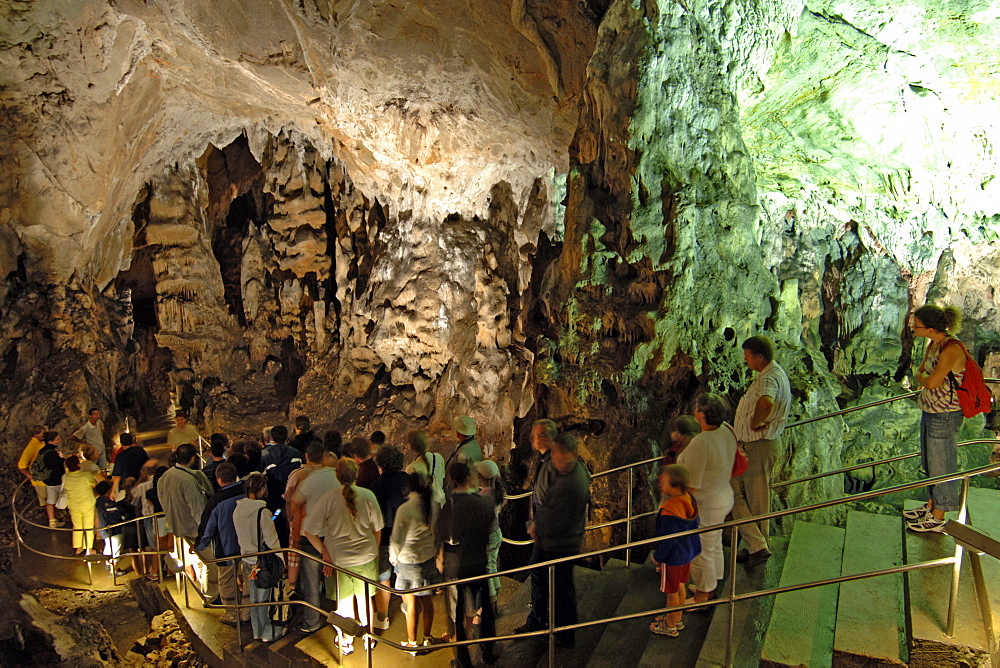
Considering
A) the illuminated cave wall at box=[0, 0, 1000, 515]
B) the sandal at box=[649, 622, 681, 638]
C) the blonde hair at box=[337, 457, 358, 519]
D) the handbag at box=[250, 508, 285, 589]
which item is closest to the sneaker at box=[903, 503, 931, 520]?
the illuminated cave wall at box=[0, 0, 1000, 515]

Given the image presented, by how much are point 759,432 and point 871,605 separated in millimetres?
1113

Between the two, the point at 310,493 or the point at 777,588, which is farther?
the point at 310,493

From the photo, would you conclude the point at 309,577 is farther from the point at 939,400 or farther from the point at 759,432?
the point at 939,400

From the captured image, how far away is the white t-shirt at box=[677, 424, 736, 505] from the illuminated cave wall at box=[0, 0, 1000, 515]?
2.35 meters

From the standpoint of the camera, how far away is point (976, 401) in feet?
13.3

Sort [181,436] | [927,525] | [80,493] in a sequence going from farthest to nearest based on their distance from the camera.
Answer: [181,436]
[80,493]
[927,525]

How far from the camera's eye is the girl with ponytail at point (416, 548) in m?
4.27

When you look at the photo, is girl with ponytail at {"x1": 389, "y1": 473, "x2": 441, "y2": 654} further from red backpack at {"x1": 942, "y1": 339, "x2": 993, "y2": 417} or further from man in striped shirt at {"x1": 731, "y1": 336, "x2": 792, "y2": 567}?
red backpack at {"x1": 942, "y1": 339, "x2": 993, "y2": 417}

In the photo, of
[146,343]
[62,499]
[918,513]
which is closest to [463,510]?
[918,513]

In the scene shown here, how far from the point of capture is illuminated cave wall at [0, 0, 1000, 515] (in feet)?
21.7

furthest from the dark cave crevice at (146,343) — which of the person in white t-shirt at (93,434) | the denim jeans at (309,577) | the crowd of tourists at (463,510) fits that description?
the denim jeans at (309,577)

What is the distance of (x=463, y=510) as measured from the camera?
401cm

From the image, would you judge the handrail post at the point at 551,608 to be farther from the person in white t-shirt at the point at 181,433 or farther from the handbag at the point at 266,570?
the person in white t-shirt at the point at 181,433

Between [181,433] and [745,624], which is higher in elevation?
[181,433]
